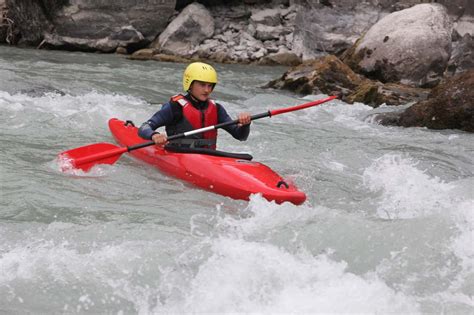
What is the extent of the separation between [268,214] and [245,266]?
1041 millimetres

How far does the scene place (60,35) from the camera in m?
17.0

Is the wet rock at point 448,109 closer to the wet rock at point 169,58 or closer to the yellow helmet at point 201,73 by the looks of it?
the yellow helmet at point 201,73

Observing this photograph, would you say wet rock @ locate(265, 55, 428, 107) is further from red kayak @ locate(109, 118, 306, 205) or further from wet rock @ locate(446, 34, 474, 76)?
red kayak @ locate(109, 118, 306, 205)

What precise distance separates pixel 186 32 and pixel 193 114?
12.0 m

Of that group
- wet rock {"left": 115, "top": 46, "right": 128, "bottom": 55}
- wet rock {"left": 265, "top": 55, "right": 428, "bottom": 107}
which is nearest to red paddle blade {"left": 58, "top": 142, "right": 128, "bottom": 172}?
wet rock {"left": 265, "top": 55, "right": 428, "bottom": 107}

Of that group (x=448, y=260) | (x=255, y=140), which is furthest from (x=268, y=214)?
(x=255, y=140)

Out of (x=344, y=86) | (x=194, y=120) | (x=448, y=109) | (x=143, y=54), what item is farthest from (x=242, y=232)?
(x=143, y=54)

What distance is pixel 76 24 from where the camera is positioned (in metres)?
17.0

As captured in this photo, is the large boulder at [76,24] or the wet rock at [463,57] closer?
the wet rock at [463,57]

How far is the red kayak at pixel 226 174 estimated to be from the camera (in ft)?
15.3

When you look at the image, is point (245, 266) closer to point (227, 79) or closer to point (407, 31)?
point (407, 31)

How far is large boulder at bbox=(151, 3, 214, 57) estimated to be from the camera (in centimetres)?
1689

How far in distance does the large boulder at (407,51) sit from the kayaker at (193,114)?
253 inches

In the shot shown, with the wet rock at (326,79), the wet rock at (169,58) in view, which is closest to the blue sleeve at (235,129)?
the wet rock at (326,79)
